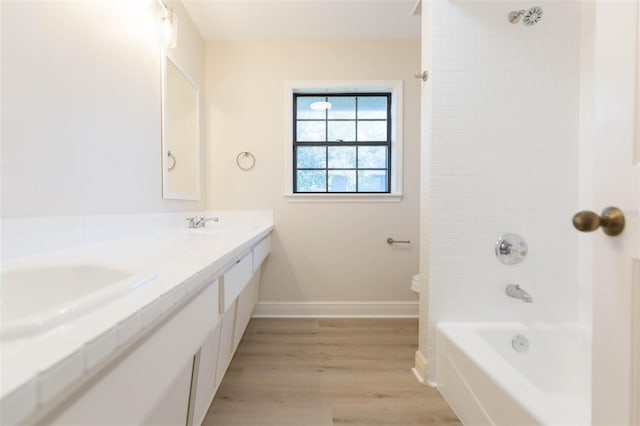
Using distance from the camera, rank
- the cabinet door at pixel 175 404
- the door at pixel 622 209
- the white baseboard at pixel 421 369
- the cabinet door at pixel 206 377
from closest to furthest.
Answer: the door at pixel 622 209
the cabinet door at pixel 175 404
the cabinet door at pixel 206 377
the white baseboard at pixel 421 369

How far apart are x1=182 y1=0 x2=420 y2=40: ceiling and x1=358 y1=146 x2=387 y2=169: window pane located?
2.97 feet

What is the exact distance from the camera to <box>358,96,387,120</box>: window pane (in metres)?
2.67

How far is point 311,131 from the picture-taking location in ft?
8.85

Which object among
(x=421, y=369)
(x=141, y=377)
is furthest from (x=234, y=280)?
(x=421, y=369)

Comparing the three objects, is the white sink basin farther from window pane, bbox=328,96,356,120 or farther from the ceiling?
window pane, bbox=328,96,356,120

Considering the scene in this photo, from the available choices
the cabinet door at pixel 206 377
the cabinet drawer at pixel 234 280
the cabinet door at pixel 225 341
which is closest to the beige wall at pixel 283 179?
the cabinet door at pixel 225 341

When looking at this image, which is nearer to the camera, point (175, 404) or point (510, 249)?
point (175, 404)

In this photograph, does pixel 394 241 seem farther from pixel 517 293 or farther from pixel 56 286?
pixel 56 286

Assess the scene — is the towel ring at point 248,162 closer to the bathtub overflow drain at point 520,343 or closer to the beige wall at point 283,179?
the beige wall at point 283,179

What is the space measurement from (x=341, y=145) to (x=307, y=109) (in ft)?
1.46

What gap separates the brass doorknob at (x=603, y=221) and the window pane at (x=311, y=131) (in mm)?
2288

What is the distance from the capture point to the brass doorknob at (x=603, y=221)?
1.81 ft

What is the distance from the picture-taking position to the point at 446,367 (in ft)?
4.78

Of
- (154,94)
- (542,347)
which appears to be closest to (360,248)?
(542,347)
